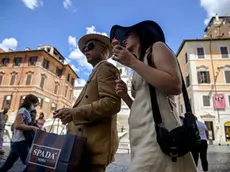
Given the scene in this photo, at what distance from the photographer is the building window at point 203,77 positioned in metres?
24.0

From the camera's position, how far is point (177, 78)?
0.98m

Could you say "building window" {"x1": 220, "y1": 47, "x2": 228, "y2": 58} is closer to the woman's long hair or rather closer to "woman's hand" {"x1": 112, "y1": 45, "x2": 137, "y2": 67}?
the woman's long hair

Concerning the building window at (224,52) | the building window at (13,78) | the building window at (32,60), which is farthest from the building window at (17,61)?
the building window at (224,52)

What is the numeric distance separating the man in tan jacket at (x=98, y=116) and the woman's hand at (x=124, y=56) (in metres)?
0.40

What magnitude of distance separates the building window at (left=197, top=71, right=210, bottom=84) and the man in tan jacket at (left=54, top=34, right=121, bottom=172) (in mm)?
24557

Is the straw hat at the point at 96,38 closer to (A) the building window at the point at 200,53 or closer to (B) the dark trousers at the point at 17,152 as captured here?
(B) the dark trousers at the point at 17,152

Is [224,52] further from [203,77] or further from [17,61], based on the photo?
[17,61]

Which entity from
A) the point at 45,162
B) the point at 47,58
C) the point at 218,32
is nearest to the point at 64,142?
the point at 45,162

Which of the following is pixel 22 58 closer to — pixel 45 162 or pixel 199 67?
pixel 199 67

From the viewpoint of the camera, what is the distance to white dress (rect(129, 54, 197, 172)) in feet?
2.94

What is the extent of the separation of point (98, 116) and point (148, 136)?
497mm

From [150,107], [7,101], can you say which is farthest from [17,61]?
[150,107]

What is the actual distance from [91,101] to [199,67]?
25.5 metres

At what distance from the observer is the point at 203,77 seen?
79.5 feet
